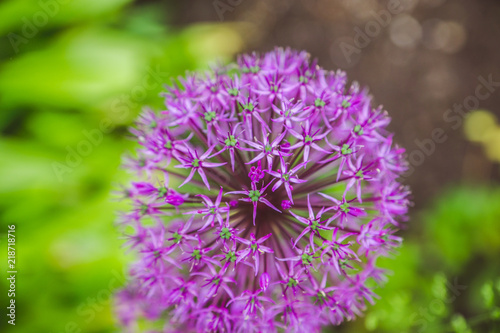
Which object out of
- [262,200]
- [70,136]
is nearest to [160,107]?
[70,136]

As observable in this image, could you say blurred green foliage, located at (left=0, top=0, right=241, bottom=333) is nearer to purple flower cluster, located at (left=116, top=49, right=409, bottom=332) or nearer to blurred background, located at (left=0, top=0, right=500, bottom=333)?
blurred background, located at (left=0, top=0, right=500, bottom=333)

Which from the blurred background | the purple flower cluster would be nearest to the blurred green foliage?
the blurred background

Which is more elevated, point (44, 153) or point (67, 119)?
point (67, 119)

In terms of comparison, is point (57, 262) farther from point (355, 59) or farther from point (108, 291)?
point (355, 59)

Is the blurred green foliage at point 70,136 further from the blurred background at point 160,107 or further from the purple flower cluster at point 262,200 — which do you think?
the purple flower cluster at point 262,200

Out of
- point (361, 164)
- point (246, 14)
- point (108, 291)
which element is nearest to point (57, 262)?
point (108, 291)

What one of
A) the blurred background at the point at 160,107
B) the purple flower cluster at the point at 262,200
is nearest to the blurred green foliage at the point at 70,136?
the blurred background at the point at 160,107
